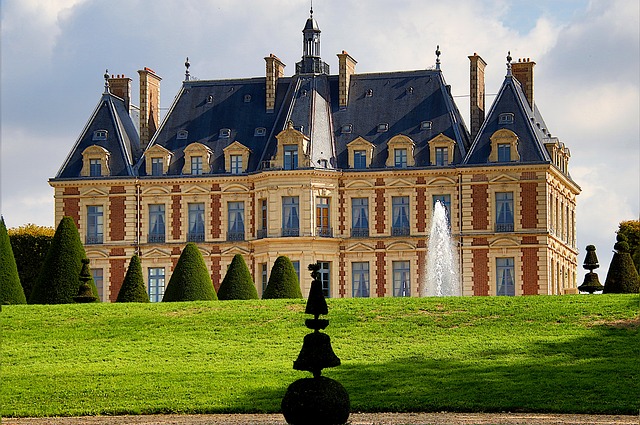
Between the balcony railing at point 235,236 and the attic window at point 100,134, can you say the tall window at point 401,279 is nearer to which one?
the balcony railing at point 235,236

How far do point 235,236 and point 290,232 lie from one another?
2.53 meters

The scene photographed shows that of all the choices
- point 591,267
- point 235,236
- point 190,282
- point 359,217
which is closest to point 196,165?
point 235,236

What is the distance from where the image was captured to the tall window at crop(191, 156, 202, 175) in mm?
55219

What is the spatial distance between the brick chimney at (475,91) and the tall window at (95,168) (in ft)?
47.7

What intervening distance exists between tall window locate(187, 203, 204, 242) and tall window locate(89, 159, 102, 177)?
12.7 feet

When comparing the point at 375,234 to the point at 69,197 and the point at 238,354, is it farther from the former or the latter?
the point at 238,354

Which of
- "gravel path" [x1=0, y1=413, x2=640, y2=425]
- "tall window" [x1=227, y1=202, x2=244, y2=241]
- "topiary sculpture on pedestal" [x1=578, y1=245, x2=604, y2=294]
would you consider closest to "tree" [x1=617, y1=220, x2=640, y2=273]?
"tall window" [x1=227, y1=202, x2=244, y2=241]

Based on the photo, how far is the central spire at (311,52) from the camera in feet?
187

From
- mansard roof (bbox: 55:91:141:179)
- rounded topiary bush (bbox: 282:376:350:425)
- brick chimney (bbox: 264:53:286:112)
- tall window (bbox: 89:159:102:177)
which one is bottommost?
rounded topiary bush (bbox: 282:376:350:425)

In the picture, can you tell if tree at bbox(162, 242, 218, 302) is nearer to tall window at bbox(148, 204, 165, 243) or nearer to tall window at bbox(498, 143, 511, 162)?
tall window at bbox(148, 204, 165, 243)

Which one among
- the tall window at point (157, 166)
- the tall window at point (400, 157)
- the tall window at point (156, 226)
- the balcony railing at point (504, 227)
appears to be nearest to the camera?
the balcony railing at point (504, 227)

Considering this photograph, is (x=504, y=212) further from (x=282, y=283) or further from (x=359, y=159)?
(x=282, y=283)

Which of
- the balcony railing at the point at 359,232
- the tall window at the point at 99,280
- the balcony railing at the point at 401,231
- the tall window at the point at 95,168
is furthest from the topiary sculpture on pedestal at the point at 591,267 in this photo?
the tall window at the point at 95,168

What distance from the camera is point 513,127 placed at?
175 feet
